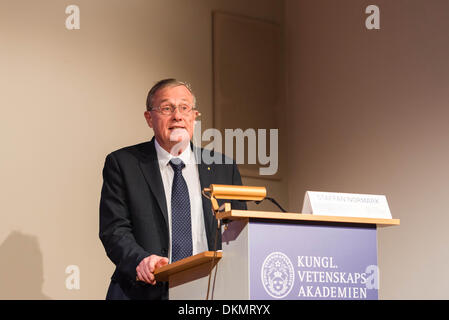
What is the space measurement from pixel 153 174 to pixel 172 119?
316 mm

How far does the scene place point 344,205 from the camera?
248 centimetres

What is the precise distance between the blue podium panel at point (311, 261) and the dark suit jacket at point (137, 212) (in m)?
0.79

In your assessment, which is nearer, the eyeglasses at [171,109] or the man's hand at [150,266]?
the man's hand at [150,266]

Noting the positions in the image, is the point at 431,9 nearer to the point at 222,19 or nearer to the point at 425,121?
the point at 425,121

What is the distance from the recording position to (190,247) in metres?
3.11

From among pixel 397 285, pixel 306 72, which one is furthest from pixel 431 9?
pixel 397 285

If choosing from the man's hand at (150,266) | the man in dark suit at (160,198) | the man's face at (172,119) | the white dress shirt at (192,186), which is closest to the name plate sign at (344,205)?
the man's hand at (150,266)

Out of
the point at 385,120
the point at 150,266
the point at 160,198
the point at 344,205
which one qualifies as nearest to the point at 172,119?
the point at 160,198

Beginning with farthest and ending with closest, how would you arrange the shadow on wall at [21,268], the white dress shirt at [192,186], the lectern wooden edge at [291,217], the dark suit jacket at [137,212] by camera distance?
the shadow on wall at [21,268]
the white dress shirt at [192,186]
the dark suit jacket at [137,212]
the lectern wooden edge at [291,217]

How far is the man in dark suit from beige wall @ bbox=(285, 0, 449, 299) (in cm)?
148

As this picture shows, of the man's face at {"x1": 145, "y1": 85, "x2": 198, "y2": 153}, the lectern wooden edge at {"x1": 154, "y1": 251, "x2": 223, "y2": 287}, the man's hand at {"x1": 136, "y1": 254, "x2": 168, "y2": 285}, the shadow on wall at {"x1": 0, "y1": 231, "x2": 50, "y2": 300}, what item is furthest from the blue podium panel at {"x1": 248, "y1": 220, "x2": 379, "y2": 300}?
the shadow on wall at {"x1": 0, "y1": 231, "x2": 50, "y2": 300}

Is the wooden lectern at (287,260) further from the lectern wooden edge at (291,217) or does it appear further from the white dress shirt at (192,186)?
the white dress shirt at (192,186)

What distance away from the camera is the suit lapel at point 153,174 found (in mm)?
3186

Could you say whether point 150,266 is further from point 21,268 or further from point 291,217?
point 21,268
